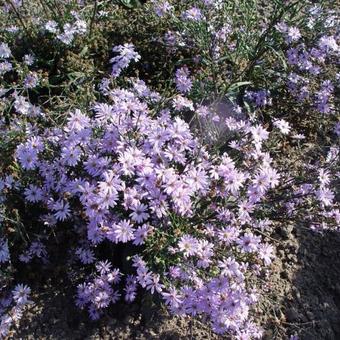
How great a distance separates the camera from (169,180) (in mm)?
2627

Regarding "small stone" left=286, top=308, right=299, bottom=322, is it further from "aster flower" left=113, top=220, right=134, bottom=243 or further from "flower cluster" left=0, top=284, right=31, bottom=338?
"flower cluster" left=0, top=284, right=31, bottom=338

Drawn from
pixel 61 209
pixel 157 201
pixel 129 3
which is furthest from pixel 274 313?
pixel 129 3

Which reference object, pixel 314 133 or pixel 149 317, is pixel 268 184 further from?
pixel 314 133

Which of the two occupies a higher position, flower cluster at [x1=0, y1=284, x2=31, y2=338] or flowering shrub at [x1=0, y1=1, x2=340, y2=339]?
flowering shrub at [x1=0, y1=1, x2=340, y2=339]

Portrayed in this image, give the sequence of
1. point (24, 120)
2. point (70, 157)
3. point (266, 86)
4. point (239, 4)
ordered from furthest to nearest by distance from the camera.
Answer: point (239, 4) → point (266, 86) → point (24, 120) → point (70, 157)

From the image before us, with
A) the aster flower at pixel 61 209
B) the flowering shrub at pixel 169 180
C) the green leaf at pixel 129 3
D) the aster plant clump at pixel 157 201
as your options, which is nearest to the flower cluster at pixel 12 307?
the flowering shrub at pixel 169 180

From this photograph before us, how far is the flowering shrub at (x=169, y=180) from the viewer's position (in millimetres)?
2734

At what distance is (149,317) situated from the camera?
3.11m

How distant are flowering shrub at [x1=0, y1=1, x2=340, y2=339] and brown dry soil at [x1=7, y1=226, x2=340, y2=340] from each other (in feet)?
0.35

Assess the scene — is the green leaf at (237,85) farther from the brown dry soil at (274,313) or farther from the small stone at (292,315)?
the small stone at (292,315)

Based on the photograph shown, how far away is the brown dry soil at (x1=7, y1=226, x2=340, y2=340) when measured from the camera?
308 cm

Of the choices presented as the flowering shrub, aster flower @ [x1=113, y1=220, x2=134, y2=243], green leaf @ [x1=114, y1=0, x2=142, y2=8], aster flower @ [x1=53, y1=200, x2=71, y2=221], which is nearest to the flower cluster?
the flowering shrub

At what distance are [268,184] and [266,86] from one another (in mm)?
1475

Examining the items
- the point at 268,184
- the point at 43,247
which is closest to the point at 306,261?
the point at 268,184
